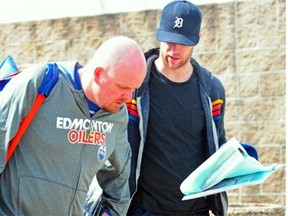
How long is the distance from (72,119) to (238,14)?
15.0 ft

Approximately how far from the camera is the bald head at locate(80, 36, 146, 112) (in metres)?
4.11

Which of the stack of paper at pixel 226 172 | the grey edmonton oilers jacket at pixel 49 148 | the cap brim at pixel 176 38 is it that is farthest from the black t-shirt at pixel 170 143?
the grey edmonton oilers jacket at pixel 49 148

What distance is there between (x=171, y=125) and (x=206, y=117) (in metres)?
0.22

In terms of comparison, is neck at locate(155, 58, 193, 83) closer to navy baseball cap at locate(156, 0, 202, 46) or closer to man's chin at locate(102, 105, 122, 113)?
navy baseball cap at locate(156, 0, 202, 46)

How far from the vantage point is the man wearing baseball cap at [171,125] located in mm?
5297

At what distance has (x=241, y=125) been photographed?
27.8 ft

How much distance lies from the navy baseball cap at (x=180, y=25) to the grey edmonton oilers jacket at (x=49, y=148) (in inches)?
43.9

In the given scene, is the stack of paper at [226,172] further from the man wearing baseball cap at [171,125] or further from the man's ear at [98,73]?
the man's ear at [98,73]

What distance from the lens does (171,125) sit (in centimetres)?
531

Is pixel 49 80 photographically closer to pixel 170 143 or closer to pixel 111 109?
pixel 111 109

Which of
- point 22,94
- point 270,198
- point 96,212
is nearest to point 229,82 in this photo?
point 270,198

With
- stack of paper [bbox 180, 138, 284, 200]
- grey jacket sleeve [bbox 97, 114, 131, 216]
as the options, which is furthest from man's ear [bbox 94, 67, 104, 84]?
stack of paper [bbox 180, 138, 284, 200]

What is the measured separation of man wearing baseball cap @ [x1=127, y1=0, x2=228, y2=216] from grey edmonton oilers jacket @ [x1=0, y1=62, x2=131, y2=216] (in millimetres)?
959

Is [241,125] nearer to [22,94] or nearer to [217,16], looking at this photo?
[217,16]
